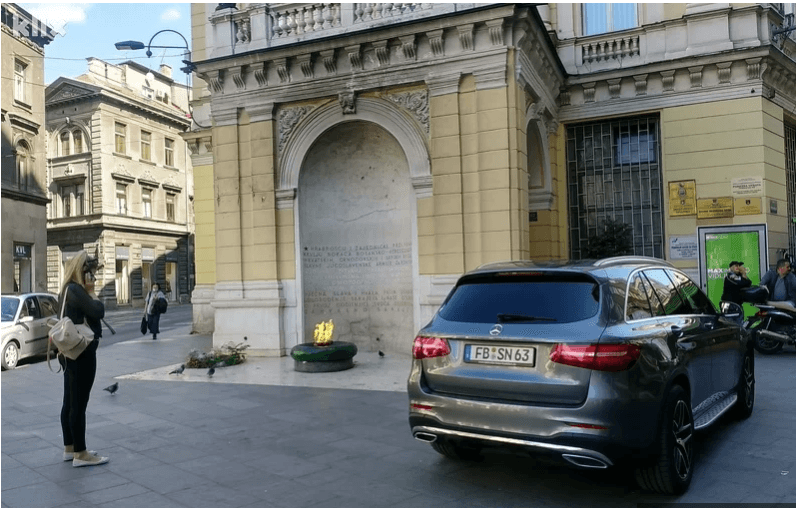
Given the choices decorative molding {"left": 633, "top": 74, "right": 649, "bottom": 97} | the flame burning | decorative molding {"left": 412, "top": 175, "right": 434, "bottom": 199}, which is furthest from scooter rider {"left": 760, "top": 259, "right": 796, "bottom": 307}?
the flame burning

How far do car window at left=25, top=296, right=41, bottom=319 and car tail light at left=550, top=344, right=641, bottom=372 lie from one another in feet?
45.3

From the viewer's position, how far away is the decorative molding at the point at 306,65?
12.9 meters

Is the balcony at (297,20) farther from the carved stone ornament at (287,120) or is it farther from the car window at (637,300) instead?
the car window at (637,300)

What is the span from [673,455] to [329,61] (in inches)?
409

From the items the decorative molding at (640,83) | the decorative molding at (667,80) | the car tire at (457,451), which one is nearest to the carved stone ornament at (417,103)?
the decorative molding at (640,83)

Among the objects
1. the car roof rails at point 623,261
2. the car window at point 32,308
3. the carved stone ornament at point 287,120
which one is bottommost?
the car window at point 32,308

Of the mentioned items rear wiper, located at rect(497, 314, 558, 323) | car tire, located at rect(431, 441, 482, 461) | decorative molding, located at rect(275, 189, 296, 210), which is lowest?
car tire, located at rect(431, 441, 482, 461)

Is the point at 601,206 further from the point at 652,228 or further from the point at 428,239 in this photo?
the point at 428,239

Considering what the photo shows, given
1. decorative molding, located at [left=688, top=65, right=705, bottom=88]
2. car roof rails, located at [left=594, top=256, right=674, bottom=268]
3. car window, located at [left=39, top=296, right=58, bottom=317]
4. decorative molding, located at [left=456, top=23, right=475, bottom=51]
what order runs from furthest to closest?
car window, located at [left=39, top=296, right=58, bottom=317], decorative molding, located at [left=688, top=65, right=705, bottom=88], decorative molding, located at [left=456, top=23, right=475, bottom=51], car roof rails, located at [left=594, top=256, right=674, bottom=268]

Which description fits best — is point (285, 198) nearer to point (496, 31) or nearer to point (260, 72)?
point (260, 72)

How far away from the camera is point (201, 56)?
18.8 metres

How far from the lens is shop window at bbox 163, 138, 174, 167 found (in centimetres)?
4639

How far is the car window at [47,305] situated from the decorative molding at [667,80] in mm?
14945

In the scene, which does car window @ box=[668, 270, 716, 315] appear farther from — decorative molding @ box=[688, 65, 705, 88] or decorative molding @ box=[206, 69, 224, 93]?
decorative molding @ box=[206, 69, 224, 93]
